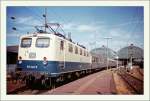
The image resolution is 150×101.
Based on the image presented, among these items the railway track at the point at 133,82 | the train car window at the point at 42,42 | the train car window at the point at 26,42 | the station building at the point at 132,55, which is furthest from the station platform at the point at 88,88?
the train car window at the point at 26,42

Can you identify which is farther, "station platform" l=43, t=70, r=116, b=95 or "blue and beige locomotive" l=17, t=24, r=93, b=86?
"station platform" l=43, t=70, r=116, b=95

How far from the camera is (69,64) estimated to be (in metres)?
10.7

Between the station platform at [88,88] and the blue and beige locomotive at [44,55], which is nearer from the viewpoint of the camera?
the blue and beige locomotive at [44,55]

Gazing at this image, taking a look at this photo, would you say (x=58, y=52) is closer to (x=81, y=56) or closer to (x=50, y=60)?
(x=50, y=60)

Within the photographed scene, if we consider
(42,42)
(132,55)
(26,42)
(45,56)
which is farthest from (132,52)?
(26,42)

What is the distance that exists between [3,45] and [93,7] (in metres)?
2.94

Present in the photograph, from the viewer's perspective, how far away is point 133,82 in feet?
34.4

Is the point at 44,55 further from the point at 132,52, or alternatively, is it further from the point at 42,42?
the point at 132,52

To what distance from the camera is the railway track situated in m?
9.53

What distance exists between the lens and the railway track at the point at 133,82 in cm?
953

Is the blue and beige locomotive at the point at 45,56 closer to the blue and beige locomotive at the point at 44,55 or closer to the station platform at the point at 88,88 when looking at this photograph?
the blue and beige locomotive at the point at 44,55

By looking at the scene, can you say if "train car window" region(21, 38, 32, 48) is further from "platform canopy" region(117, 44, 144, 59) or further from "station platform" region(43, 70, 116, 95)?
"platform canopy" region(117, 44, 144, 59)

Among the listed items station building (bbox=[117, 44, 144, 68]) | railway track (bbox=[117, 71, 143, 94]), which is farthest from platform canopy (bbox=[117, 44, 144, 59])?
railway track (bbox=[117, 71, 143, 94])

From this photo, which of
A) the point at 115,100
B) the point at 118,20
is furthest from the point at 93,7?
the point at 115,100
